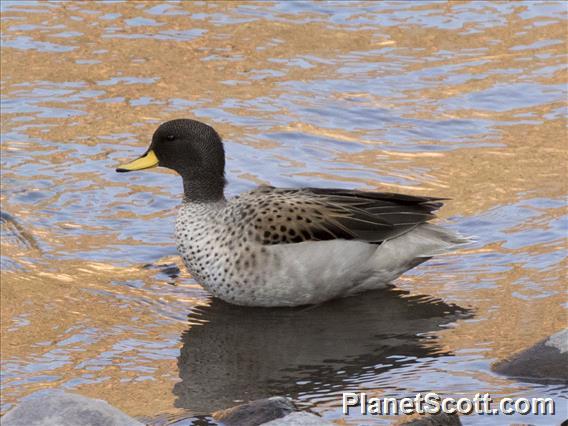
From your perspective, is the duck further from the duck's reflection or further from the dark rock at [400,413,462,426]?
the dark rock at [400,413,462,426]

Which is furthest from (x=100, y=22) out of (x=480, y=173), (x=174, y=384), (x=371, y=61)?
(x=174, y=384)

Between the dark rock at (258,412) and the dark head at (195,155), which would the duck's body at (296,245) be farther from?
the dark rock at (258,412)

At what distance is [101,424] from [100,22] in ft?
29.7

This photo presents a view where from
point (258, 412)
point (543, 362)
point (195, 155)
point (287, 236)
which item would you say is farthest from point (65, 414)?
point (195, 155)

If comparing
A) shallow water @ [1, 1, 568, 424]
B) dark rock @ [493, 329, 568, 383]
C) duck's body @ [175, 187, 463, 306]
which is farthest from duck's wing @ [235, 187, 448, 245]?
dark rock @ [493, 329, 568, 383]

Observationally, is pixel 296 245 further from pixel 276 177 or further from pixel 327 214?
pixel 276 177

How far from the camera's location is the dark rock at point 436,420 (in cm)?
611

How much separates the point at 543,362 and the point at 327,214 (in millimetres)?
2014

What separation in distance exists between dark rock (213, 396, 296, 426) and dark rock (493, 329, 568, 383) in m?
1.34

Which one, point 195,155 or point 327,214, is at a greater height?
point 195,155

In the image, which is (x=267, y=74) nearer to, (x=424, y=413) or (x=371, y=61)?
(x=371, y=61)

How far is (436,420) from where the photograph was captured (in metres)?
6.13

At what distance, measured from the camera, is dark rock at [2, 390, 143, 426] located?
5762 millimetres

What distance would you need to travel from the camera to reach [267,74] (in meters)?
12.9
